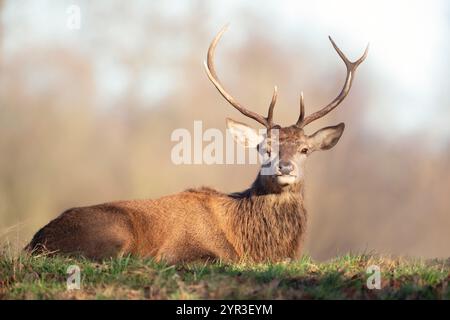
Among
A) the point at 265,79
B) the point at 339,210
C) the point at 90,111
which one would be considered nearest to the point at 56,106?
the point at 90,111

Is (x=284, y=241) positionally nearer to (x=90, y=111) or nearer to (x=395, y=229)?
(x=395, y=229)

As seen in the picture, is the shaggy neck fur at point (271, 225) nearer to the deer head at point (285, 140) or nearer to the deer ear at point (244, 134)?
the deer head at point (285, 140)

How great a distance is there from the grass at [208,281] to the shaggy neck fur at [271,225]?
75.0 inches

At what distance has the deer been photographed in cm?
→ 862

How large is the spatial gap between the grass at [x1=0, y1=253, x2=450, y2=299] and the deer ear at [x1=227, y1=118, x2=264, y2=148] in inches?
105

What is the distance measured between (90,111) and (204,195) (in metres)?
15.5

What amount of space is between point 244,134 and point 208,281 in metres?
3.77

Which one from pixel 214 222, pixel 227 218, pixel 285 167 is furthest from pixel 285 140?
pixel 214 222

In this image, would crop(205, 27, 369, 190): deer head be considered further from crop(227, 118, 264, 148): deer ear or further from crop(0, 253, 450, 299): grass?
crop(0, 253, 450, 299): grass

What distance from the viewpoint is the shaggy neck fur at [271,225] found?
9273 millimetres

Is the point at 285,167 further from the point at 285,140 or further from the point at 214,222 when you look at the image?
the point at 214,222

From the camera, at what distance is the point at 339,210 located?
22625 mm

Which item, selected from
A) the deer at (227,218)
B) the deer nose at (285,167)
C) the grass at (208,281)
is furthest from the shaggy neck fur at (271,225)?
the grass at (208,281)
